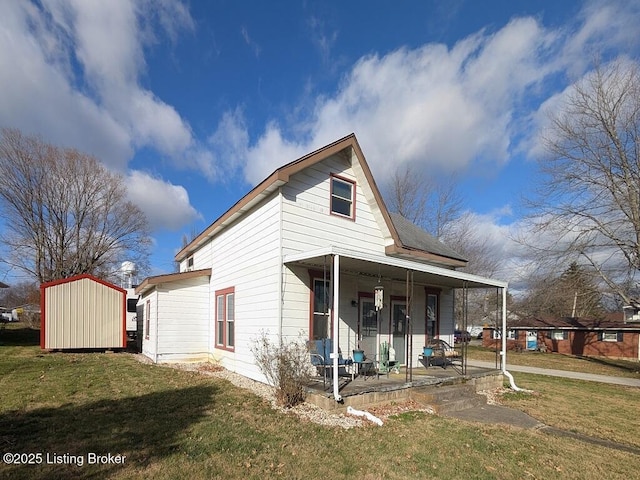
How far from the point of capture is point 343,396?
712 cm

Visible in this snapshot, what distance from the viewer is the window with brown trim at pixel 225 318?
11688 mm

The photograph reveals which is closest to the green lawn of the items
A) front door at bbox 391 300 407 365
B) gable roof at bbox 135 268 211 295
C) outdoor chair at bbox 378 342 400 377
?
outdoor chair at bbox 378 342 400 377

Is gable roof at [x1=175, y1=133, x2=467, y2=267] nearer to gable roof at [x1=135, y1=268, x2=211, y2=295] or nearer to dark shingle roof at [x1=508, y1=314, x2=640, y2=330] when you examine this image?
gable roof at [x1=135, y1=268, x2=211, y2=295]

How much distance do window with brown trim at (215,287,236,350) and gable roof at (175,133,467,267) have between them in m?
2.21

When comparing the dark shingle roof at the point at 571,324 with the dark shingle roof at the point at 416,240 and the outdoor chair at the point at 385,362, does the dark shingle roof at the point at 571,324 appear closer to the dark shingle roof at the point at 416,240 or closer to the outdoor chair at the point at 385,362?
the dark shingle roof at the point at 416,240

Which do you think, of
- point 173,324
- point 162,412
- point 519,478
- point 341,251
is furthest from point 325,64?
point 519,478

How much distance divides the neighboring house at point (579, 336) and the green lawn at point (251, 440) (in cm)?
2206

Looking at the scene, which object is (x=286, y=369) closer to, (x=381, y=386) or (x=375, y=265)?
(x=381, y=386)

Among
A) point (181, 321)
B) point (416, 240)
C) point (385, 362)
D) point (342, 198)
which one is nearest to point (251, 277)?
point (342, 198)

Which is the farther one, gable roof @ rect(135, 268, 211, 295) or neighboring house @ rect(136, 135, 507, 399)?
gable roof @ rect(135, 268, 211, 295)

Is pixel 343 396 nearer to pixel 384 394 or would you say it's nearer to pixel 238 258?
pixel 384 394

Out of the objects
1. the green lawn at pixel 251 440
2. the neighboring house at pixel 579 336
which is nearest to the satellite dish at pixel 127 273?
the green lawn at pixel 251 440

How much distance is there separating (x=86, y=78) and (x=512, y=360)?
83.7ft

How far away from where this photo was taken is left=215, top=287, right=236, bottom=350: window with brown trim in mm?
11688
